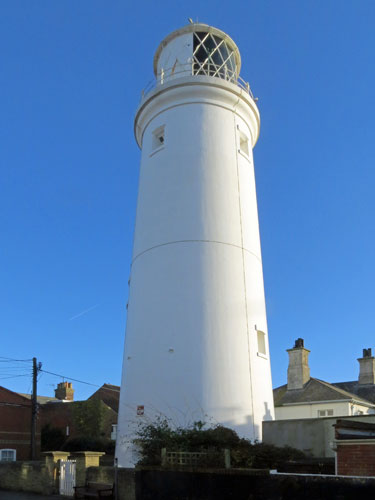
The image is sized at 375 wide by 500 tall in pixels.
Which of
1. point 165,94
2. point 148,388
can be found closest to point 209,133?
point 165,94

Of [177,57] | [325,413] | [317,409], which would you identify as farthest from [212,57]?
[325,413]

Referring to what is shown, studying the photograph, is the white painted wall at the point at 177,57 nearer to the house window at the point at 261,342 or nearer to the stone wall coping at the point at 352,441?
the house window at the point at 261,342

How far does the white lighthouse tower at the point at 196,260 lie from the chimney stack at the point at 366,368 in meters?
16.0

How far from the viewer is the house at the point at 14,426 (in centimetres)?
3372

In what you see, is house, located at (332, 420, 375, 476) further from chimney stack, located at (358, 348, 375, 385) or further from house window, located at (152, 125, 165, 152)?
chimney stack, located at (358, 348, 375, 385)

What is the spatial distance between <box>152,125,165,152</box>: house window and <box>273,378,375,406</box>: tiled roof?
52.0ft

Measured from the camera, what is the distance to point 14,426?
1356 inches

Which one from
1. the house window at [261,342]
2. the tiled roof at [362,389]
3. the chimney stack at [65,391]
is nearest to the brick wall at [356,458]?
the house window at [261,342]

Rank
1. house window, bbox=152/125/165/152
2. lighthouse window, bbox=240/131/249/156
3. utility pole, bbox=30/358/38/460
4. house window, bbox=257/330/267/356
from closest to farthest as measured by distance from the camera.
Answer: house window, bbox=257/330/267/356, house window, bbox=152/125/165/152, lighthouse window, bbox=240/131/249/156, utility pole, bbox=30/358/38/460

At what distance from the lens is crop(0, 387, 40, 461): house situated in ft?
111

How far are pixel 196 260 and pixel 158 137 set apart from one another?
572 centimetres

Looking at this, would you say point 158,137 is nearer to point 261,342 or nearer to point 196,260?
point 196,260

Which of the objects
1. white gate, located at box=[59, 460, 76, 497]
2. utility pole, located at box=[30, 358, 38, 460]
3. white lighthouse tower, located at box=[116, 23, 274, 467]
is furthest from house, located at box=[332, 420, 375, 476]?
utility pole, located at box=[30, 358, 38, 460]

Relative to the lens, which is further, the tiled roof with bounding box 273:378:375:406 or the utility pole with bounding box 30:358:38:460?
the utility pole with bounding box 30:358:38:460
